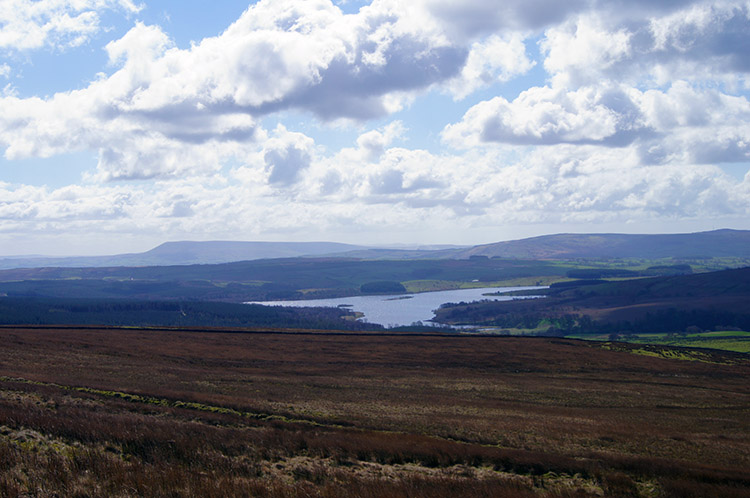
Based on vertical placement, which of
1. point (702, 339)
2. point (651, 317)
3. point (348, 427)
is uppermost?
point (348, 427)

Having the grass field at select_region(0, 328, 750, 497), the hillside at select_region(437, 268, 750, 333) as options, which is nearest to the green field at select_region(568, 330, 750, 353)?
the hillside at select_region(437, 268, 750, 333)

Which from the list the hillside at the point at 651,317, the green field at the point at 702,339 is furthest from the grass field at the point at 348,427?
the hillside at the point at 651,317

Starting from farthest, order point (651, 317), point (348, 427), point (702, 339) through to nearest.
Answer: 1. point (651, 317)
2. point (702, 339)
3. point (348, 427)

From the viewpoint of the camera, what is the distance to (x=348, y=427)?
89.1 ft

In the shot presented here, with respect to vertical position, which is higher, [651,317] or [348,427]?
[348,427]

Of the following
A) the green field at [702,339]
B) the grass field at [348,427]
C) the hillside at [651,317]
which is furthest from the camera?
the hillside at [651,317]

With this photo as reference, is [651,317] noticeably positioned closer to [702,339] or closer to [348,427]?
[702,339]

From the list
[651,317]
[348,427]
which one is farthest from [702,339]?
[348,427]

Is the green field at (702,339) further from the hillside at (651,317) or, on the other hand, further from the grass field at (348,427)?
the grass field at (348,427)

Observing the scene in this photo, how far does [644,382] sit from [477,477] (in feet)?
167

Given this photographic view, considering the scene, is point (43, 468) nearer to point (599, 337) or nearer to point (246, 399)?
point (246, 399)

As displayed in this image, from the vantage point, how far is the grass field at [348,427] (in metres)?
15.1

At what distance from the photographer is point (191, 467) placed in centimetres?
1526

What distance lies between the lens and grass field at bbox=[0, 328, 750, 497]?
15062 millimetres
